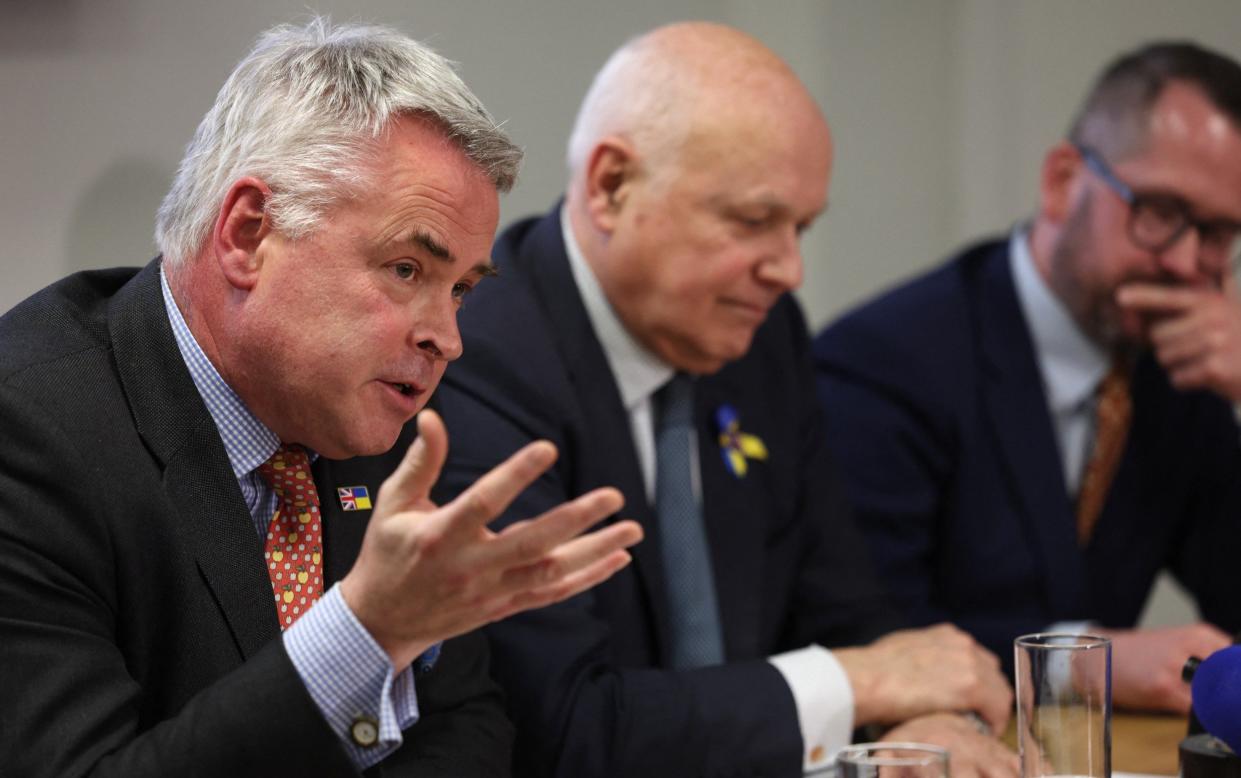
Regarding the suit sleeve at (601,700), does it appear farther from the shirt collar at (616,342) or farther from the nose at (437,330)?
the nose at (437,330)

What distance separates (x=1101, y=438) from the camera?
323 centimetres

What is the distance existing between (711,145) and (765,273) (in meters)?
0.22

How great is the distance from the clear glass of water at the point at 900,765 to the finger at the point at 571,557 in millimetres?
267

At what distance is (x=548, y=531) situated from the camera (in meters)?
1.31

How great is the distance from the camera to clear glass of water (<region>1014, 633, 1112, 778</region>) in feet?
5.00

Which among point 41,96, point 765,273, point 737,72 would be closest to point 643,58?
point 737,72

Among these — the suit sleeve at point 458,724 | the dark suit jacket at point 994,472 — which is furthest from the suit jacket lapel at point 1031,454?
the suit sleeve at point 458,724

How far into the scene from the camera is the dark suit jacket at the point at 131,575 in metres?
1.41

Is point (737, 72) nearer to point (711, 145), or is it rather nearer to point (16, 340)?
point (711, 145)

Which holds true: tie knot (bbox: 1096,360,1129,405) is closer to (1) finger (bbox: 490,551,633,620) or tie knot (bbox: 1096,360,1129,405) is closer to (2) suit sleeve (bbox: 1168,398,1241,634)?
(2) suit sleeve (bbox: 1168,398,1241,634)

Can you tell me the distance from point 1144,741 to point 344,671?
137 cm

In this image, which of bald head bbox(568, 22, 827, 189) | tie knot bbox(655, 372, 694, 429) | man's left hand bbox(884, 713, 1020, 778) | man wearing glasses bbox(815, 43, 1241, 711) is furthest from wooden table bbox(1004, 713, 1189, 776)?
bald head bbox(568, 22, 827, 189)

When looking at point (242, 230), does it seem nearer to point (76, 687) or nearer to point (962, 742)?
point (76, 687)

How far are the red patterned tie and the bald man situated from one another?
429 mm
